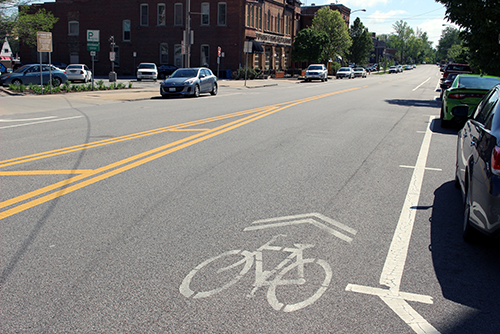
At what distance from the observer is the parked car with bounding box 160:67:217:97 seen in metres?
25.1

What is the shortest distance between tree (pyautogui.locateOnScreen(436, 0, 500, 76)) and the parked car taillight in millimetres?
19746

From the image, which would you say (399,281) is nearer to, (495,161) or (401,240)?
(401,240)

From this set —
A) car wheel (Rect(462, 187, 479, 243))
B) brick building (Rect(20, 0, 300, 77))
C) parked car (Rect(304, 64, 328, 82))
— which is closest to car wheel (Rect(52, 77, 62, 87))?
brick building (Rect(20, 0, 300, 77))

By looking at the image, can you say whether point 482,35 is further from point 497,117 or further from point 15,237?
point 15,237

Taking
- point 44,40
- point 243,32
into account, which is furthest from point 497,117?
point 243,32

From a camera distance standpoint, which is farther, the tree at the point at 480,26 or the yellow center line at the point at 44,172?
the tree at the point at 480,26

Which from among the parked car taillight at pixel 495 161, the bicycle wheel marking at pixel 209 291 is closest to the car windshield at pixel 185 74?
the bicycle wheel marking at pixel 209 291

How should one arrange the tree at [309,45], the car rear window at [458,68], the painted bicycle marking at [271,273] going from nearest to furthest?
1. the painted bicycle marking at [271,273]
2. the car rear window at [458,68]
3. the tree at [309,45]

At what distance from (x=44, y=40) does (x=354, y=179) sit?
20.6 meters

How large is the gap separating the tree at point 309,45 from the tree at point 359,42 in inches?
1541

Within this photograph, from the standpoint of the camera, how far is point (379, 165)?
8.72 meters

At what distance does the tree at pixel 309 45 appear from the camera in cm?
6256

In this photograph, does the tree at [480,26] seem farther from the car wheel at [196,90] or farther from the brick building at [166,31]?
the brick building at [166,31]

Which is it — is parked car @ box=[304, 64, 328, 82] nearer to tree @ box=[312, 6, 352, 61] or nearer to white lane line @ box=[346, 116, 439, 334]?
tree @ box=[312, 6, 352, 61]
